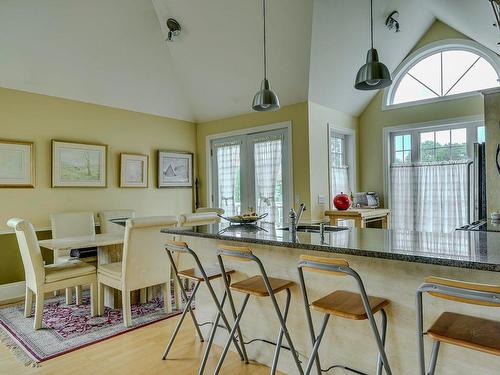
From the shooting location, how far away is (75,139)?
15.3 feet

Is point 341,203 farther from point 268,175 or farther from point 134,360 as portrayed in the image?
point 134,360

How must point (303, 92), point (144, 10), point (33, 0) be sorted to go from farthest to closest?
point (303, 92)
point (144, 10)
point (33, 0)

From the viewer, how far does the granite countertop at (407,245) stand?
146cm

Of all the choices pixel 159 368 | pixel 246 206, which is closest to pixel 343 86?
pixel 246 206

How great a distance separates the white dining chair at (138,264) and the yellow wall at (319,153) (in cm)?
216

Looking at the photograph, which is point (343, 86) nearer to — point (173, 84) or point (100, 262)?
point (173, 84)

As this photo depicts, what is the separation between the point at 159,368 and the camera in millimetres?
2492

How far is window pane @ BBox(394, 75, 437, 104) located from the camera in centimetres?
511

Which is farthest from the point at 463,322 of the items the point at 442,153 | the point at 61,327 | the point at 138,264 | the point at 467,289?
the point at 442,153

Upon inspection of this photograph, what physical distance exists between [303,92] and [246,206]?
1965mm

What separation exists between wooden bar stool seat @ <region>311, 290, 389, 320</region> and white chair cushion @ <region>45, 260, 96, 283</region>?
258 cm

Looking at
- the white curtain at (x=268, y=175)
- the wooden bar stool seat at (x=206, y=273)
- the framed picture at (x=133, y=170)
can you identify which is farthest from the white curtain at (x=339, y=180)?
the wooden bar stool seat at (x=206, y=273)

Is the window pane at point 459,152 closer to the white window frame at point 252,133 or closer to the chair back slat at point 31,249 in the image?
the white window frame at point 252,133

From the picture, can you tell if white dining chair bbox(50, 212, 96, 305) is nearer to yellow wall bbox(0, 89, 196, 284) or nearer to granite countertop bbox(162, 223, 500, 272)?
yellow wall bbox(0, 89, 196, 284)
